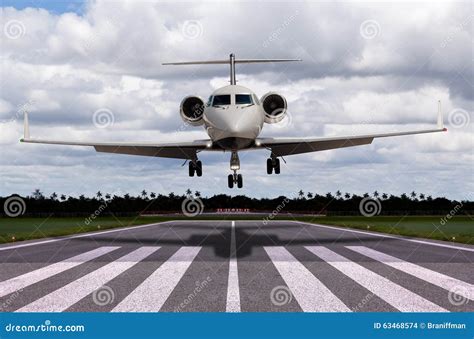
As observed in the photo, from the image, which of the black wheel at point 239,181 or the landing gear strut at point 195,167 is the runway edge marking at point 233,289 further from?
the landing gear strut at point 195,167

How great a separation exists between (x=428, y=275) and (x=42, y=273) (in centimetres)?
1071

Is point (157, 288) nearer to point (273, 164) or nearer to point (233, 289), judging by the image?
point (233, 289)

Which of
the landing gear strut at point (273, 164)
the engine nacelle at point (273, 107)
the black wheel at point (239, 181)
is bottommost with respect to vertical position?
the black wheel at point (239, 181)

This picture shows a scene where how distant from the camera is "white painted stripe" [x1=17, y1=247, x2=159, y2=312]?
1005 centimetres

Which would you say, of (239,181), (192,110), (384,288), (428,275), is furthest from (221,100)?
(384,288)

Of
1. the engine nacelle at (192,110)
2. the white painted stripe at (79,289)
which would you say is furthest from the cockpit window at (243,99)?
the white painted stripe at (79,289)

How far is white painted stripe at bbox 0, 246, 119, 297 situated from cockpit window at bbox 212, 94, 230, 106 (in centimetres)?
774

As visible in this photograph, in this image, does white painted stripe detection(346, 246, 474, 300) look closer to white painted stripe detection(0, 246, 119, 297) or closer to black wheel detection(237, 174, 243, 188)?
black wheel detection(237, 174, 243, 188)

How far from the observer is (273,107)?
26188mm

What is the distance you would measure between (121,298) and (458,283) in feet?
26.7

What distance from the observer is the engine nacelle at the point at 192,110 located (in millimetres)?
26312

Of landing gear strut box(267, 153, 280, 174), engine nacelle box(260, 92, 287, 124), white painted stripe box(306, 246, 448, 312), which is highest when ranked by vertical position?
engine nacelle box(260, 92, 287, 124)

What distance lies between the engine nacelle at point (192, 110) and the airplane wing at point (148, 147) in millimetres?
1124

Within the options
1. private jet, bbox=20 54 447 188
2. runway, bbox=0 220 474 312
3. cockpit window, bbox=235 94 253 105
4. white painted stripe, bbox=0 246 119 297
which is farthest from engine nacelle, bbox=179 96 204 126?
white painted stripe, bbox=0 246 119 297
